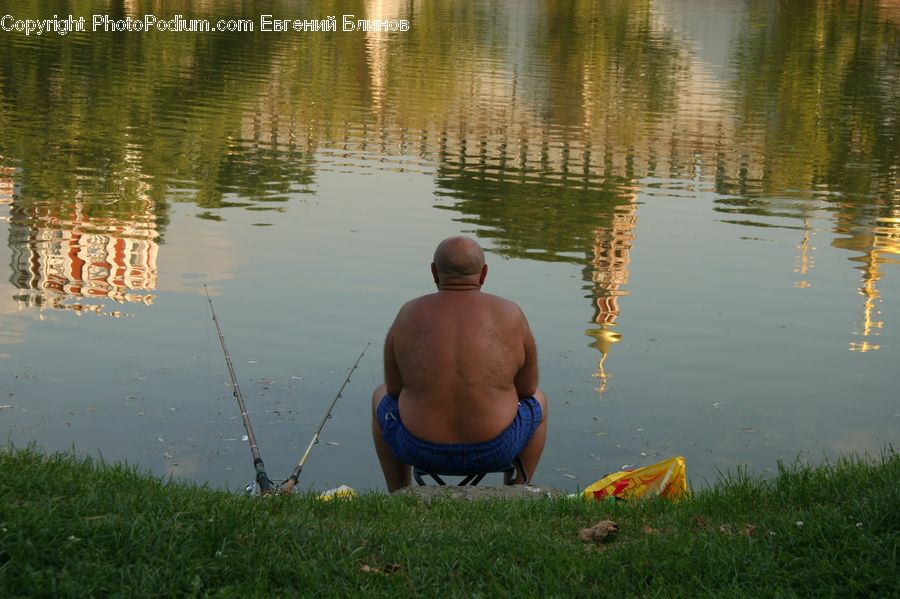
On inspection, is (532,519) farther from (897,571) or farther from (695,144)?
(695,144)

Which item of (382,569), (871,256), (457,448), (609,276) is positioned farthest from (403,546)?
(871,256)

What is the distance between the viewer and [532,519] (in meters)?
5.66

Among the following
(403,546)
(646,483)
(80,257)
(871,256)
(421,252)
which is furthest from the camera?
(871,256)

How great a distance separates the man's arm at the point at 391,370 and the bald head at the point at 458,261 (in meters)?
0.39

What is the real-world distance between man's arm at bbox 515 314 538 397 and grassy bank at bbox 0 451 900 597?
4.47 ft

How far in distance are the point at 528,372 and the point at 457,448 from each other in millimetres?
564

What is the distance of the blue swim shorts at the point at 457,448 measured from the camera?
265 inches

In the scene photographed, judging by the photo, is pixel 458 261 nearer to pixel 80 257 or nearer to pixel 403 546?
pixel 403 546

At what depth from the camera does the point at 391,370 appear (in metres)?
6.86

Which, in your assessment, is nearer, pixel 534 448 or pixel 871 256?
pixel 534 448

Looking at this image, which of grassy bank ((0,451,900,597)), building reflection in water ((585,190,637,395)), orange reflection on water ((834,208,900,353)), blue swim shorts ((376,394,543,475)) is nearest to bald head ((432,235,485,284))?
blue swim shorts ((376,394,543,475))

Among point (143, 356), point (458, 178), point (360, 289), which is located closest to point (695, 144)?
point (458, 178)

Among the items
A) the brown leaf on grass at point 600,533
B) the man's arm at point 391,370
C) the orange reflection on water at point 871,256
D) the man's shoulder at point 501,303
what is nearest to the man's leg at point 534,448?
the man's shoulder at point 501,303

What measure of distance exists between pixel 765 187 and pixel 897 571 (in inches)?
562
